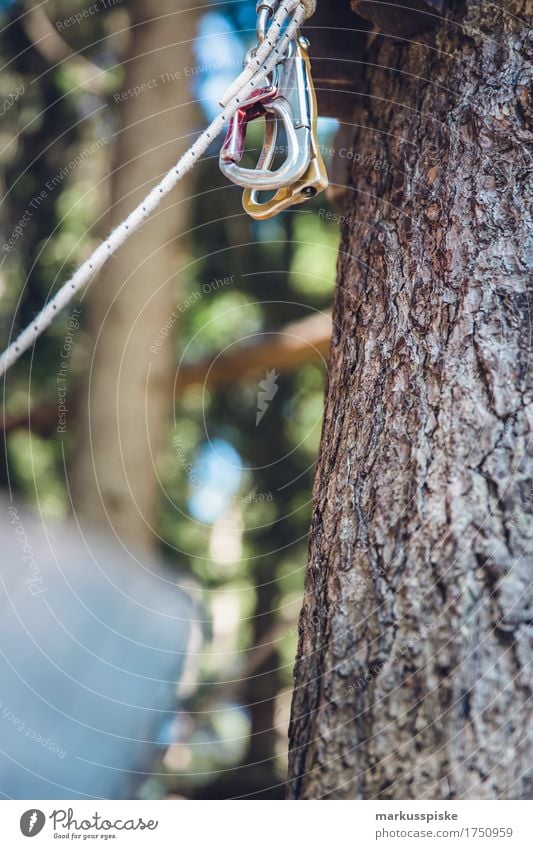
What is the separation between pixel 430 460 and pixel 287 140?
33cm

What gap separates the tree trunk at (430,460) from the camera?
490mm

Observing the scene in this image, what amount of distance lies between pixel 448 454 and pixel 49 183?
5.41 ft

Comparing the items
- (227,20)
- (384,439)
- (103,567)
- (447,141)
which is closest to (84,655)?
(103,567)

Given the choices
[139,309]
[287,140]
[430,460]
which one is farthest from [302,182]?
[139,309]

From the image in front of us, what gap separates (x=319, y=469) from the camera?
0.68m

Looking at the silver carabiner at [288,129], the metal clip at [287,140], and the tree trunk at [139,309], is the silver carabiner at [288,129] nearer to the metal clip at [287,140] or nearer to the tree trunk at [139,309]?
the metal clip at [287,140]

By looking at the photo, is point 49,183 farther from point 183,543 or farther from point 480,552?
point 480,552

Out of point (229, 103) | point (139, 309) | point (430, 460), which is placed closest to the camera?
point (430, 460)

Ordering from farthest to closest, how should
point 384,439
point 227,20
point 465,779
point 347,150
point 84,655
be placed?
point 227,20
point 84,655
point 347,150
point 384,439
point 465,779

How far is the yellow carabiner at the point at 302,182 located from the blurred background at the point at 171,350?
88 centimetres

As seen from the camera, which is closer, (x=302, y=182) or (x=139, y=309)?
(x=302, y=182)

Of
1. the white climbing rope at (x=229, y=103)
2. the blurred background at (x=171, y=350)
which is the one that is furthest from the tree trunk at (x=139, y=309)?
the white climbing rope at (x=229, y=103)

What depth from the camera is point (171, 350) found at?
1.72m

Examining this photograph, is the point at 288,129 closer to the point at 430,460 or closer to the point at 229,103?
the point at 229,103
